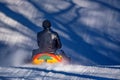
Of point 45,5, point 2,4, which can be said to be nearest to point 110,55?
point 45,5

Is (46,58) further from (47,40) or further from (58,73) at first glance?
(58,73)

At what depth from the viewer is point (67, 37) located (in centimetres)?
1282

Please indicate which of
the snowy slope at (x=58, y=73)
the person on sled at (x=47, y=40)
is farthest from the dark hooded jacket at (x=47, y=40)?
the snowy slope at (x=58, y=73)

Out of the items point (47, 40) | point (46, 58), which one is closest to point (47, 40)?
point (47, 40)

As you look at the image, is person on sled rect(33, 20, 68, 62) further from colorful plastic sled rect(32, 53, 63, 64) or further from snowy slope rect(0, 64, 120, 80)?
snowy slope rect(0, 64, 120, 80)

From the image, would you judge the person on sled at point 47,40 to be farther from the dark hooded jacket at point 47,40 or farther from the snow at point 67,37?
the snow at point 67,37

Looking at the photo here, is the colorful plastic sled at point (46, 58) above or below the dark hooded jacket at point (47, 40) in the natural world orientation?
below

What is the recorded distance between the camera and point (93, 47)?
39.0 feet

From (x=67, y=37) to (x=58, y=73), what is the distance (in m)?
5.33

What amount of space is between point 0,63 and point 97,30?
4.37 metres

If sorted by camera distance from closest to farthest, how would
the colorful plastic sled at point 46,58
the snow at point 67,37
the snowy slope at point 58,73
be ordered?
1. the snowy slope at point 58,73
2. the snow at point 67,37
3. the colorful plastic sled at point 46,58

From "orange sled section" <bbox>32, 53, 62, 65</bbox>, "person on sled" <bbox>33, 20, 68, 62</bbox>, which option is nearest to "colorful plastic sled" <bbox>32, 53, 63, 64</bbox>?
"orange sled section" <bbox>32, 53, 62, 65</bbox>

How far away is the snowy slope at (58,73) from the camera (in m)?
7.09

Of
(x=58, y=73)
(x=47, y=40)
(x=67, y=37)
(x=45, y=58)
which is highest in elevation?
(x=47, y=40)
